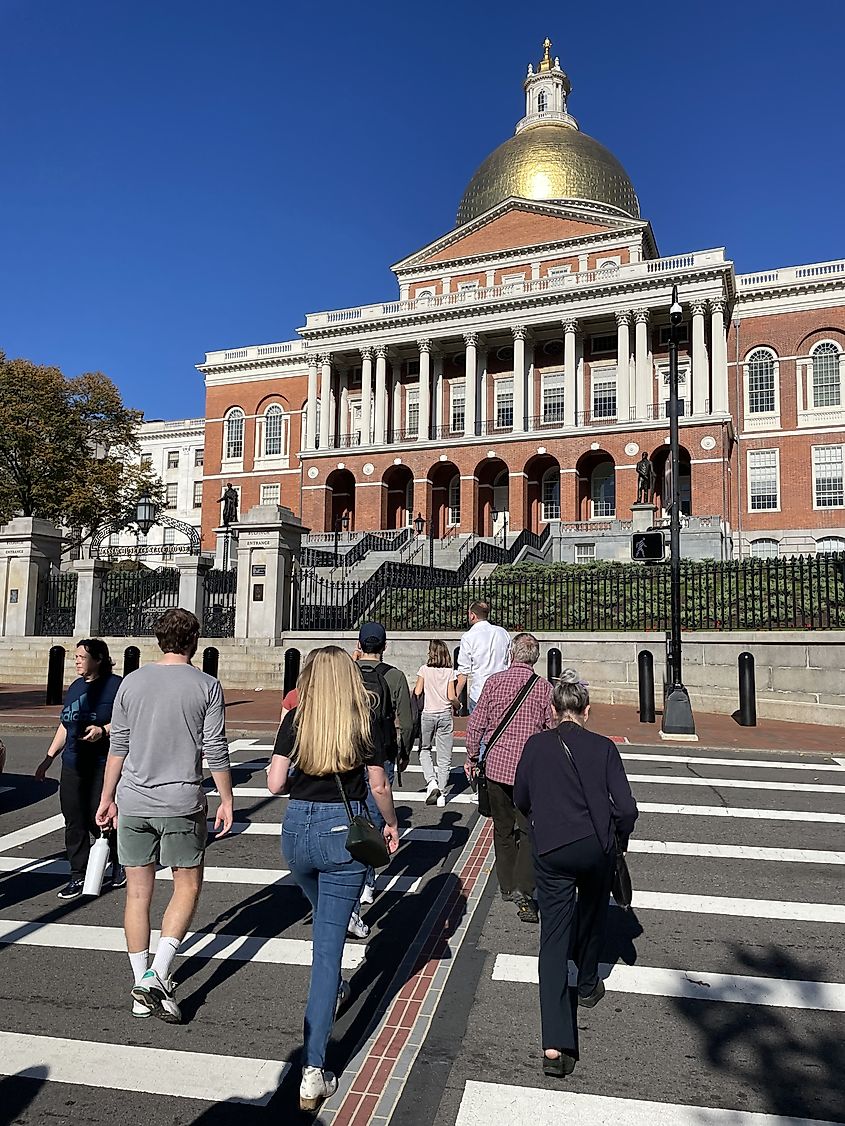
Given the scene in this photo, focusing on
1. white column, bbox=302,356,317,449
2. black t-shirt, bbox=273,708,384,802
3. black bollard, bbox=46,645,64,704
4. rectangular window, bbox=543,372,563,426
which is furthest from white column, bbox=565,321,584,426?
black t-shirt, bbox=273,708,384,802

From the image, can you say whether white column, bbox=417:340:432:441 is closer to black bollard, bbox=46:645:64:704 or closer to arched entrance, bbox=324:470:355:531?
arched entrance, bbox=324:470:355:531

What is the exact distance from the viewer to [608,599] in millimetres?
17875

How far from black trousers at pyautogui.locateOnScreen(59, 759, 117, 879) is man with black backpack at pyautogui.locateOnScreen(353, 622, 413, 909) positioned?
2221mm

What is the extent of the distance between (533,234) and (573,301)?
28.2 feet

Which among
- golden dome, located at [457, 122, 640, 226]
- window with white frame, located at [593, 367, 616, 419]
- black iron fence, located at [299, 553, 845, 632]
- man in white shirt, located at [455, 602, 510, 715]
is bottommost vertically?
man in white shirt, located at [455, 602, 510, 715]

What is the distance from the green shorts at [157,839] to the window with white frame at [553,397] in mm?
45745

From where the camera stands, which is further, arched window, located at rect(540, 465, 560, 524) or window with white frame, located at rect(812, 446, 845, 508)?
arched window, located at rect(540, 465, 560, 524)

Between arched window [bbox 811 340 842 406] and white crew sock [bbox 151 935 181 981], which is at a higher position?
arched window [bbox 811 340 842 406]

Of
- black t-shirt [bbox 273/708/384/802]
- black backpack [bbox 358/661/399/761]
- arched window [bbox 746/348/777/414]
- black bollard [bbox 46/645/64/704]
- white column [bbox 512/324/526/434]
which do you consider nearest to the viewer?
black t-shirt [bbox 273/708/384/802]

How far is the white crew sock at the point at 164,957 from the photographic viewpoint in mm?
4141

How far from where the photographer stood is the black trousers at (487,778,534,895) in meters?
5.77

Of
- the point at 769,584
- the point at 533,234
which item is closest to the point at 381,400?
the point at 533,234

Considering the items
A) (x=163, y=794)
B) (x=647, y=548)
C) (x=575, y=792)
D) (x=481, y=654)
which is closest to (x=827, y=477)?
(x=647, y=548)

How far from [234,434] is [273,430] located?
326cm
